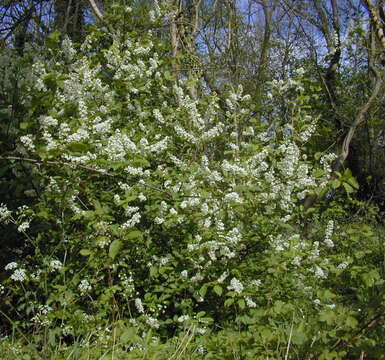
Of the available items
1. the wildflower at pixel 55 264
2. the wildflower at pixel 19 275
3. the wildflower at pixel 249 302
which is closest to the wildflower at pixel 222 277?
the wildflower at pixel 249 302

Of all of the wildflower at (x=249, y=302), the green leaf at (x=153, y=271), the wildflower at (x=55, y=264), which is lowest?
the wildflower at (x=249, y=302)

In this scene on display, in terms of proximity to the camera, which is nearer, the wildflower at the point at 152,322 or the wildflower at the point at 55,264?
the wildflower at the point at 55,264

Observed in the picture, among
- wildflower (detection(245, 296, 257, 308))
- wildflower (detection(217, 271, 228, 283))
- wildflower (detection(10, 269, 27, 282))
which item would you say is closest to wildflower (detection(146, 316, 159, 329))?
wildflower (detection(217, 271, 228, 283))

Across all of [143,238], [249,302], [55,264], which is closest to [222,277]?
[249,302]

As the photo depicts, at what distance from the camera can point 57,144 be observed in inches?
86.5

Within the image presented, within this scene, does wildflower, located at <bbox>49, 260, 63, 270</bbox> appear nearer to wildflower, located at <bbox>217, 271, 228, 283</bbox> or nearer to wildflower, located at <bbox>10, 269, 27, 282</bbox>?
wildflower, located at <bbox>10, 269, 27, 282</bbox>

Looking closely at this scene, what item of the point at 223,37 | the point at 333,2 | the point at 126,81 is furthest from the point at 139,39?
the point at 333,2

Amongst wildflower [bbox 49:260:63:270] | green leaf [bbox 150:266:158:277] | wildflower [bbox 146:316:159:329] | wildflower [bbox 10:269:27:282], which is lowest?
wildflower [bbox 146:316:159:329]

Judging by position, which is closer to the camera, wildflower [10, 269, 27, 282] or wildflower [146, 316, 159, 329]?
wildflower [10, 269, 27, 282]

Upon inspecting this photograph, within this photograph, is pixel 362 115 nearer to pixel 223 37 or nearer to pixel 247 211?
pixel 223 37

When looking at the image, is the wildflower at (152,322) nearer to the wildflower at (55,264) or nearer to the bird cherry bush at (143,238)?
the bird cherry bush at (143,238)

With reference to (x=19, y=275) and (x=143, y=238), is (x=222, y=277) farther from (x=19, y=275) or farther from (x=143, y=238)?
(x=19, y=275)

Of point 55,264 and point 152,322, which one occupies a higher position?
point 55,264

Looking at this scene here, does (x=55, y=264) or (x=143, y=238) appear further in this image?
(x=143, y=238)
